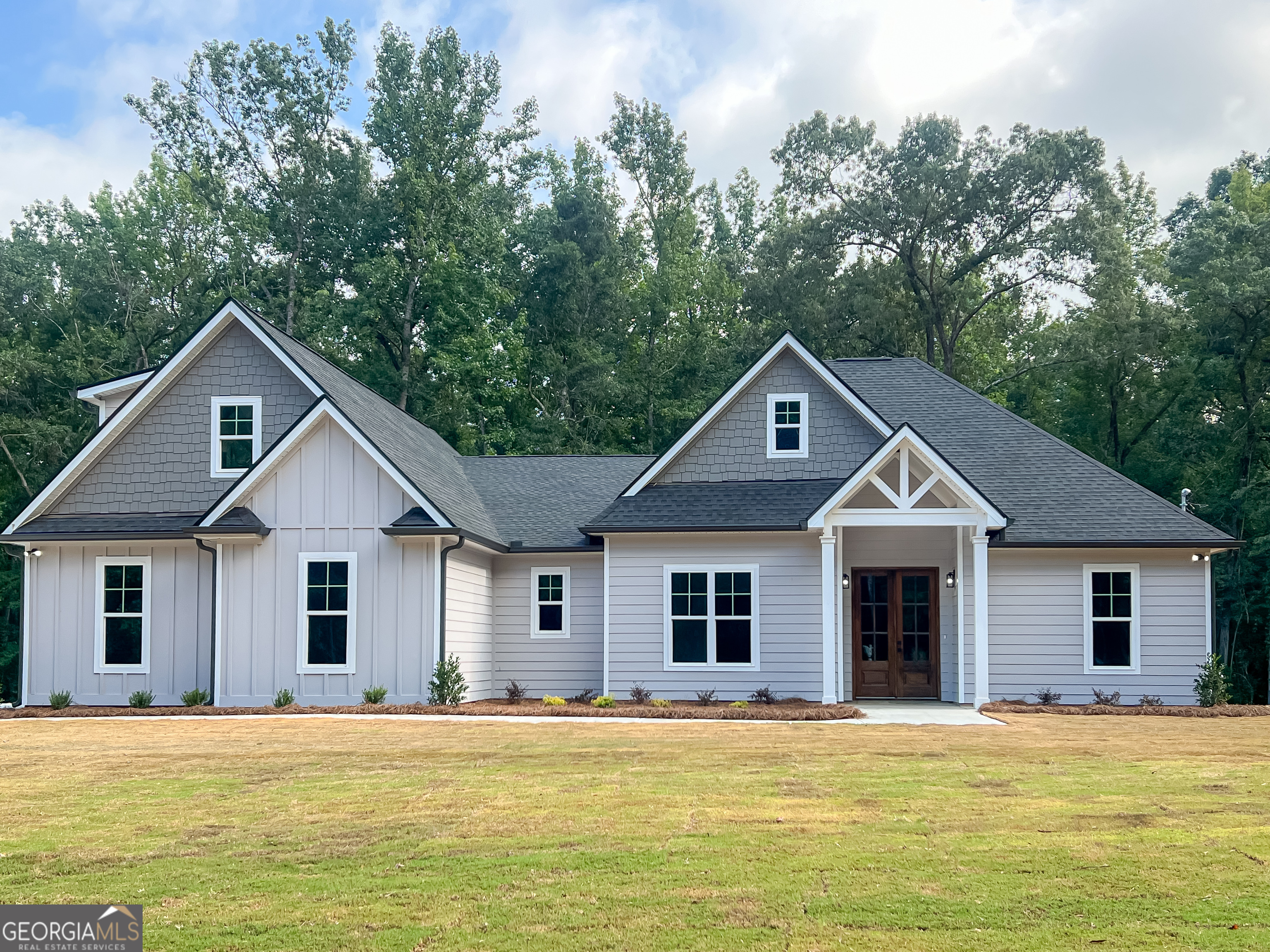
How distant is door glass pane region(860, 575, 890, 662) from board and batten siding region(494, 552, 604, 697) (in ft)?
14.8

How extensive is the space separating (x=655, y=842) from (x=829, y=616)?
10.9 m

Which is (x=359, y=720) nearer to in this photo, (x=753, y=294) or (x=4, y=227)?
(x=753, y=294)

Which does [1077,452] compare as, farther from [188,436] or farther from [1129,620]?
[188,436]

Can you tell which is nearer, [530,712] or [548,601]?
[530,712]

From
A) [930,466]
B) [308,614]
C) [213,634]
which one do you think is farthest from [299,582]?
[930,466]

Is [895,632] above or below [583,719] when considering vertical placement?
above

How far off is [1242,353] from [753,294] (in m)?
14.5

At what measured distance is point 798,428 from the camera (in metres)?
20.9

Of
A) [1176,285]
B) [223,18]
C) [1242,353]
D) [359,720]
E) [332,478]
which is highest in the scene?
[223,18]

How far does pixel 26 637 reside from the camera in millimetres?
20250

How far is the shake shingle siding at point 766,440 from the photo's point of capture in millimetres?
20734

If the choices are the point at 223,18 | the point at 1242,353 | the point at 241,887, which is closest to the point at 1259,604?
the point at 1242,353

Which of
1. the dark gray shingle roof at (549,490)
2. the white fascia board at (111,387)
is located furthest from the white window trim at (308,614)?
the white fascia board at (111,387)

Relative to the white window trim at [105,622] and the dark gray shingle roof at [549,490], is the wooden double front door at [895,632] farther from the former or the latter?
the white window trim at [105,622]
